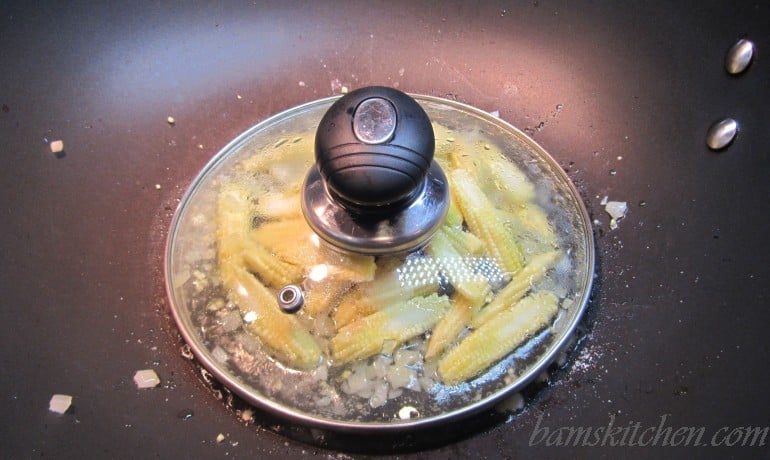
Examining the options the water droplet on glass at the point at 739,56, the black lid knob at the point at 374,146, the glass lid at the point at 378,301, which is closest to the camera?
the black lid knob at the point at 374,146

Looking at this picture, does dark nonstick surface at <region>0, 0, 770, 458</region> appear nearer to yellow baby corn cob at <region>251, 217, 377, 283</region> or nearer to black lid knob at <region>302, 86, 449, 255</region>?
yellow baby corn cob at <region>251, 217, 377, 283</region>

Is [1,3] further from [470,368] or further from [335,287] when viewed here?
[470,368]

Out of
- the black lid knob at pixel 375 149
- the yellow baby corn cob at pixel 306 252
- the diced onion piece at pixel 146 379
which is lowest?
the diced onion piece at pixel 146 379

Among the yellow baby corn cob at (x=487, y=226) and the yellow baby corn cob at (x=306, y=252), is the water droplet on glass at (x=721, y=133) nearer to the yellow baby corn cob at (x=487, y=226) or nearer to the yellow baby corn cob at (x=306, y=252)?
the yellow baby corn cob at (x=487, y=226)

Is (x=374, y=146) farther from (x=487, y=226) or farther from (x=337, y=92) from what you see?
(x=337, y=92)

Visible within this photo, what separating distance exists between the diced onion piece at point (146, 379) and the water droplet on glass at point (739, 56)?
91 centimetres

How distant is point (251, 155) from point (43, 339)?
363 millimetres

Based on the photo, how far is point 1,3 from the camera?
786 mm

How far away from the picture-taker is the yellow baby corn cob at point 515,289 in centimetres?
64

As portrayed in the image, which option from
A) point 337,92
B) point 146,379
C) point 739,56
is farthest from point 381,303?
point 739,56

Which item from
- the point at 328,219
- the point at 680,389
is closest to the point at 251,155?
the point at 328,219

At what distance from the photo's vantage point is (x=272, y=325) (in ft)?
2.06

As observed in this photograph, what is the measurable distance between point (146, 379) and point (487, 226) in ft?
1.56

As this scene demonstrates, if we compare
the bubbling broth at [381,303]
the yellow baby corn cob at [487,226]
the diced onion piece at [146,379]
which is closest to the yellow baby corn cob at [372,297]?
the bubbling broth at [381,303]
